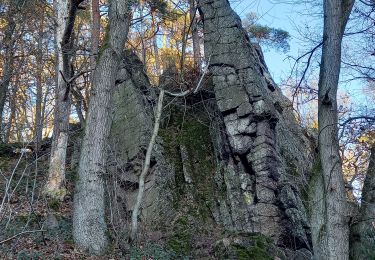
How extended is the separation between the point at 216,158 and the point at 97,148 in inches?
214

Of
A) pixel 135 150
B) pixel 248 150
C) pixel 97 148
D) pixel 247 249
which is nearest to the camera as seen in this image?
pixel 97 148

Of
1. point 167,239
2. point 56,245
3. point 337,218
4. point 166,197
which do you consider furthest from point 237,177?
point 56,245

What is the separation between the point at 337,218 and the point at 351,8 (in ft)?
13.8

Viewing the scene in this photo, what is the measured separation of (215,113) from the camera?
46.3 feet

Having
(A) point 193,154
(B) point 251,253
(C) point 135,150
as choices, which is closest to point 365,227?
(B) point 251,253

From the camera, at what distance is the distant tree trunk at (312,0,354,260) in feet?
24.5

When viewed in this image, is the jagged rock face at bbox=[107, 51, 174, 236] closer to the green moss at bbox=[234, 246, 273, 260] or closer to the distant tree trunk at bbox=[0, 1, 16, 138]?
the green moss at bbox=[234, 246, 273, 260]

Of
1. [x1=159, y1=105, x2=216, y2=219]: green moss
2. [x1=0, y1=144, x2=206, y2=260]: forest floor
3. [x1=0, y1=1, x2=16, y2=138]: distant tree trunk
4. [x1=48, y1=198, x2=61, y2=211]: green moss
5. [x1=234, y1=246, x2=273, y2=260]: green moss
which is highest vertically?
[x1=0, y1=1, x2=16, y2=138]: distant tree trunk

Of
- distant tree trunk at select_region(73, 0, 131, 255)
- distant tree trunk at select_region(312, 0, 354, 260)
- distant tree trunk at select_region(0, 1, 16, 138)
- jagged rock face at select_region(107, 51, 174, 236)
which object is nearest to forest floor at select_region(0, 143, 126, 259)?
distant tree trunk at select_region(73, 0, 131, 255)

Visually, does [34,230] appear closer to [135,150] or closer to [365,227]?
[365,227]

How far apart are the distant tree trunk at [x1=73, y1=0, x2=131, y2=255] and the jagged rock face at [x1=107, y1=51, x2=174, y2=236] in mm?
1438

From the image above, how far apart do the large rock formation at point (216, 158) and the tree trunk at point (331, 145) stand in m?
2.11

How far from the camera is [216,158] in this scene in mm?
13336

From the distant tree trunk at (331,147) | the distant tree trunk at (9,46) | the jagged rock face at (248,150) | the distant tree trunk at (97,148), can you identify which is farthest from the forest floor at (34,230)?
the distant tree trunk at (9,46)
